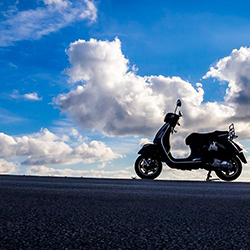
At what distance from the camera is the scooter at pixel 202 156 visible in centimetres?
988

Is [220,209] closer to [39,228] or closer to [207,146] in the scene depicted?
[39,228]

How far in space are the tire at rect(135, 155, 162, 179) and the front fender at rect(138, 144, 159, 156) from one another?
0.36 feet

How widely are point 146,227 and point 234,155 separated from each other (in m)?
7.91

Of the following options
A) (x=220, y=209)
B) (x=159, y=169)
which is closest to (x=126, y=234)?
(x=220, y=209)

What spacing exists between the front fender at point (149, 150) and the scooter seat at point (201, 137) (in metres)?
0.95

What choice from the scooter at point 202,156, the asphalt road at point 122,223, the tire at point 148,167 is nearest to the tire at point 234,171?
the scooter at point 202,156

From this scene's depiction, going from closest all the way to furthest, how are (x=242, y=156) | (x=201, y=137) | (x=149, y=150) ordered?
(x=242, y=156), (x=149, y=150), (x=201, y=137)

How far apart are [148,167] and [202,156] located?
5.01 ft

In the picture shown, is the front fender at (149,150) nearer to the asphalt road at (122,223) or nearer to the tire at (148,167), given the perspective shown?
the tire at (148,167)

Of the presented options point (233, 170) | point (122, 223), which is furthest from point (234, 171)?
point (122, 223)

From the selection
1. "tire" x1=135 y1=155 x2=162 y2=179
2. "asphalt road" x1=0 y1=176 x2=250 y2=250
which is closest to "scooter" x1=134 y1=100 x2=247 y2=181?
"tire" x1=135 y1=155 x2=162 y2=179

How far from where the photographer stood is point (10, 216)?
9.60 ft

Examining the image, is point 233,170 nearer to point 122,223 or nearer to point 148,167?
point 148,167

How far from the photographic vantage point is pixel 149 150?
33.4 feet
